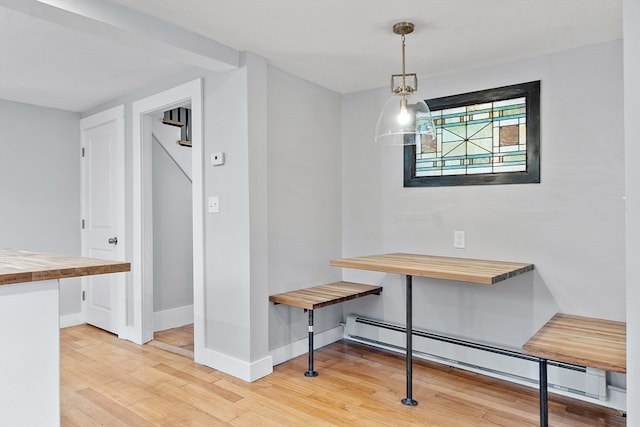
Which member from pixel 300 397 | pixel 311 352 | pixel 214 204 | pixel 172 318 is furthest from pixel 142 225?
pixel 300 397

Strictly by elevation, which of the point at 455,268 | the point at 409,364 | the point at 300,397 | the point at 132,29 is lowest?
the point at 300,397

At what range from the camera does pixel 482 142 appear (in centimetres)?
300

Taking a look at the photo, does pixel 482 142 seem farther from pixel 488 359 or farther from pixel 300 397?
pixel 300 397

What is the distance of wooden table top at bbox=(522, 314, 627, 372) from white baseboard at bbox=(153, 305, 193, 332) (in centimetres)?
330

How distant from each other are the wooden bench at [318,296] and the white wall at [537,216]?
265 mm

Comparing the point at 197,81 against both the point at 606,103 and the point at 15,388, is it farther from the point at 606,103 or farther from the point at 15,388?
the point at 606,103

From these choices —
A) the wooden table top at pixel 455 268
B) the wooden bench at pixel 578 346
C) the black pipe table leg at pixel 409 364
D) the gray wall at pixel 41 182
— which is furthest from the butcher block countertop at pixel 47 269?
the gray wall at pixel 41 182

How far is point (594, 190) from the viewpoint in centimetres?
256

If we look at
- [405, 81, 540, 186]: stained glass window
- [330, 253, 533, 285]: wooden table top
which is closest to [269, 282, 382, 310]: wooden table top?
[330, 253, 533, 285]: wooden table top

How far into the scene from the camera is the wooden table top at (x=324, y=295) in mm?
2877

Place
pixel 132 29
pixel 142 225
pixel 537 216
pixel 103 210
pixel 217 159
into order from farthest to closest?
1. pixel 103 210
2. pixel 142 225
3. pixel 217 159
4. pixel 537 216
5. pixel 132 29

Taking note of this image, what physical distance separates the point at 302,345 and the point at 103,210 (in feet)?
7.78

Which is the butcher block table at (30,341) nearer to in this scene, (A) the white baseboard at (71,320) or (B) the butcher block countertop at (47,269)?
(B) the butcher block countertop at (47,269)

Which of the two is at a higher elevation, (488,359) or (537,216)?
(537,216)
